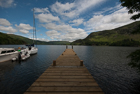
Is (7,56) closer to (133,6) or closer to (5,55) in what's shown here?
(5,55)

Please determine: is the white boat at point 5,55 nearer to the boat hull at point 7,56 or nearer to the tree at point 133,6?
the boat hull at point 7,56

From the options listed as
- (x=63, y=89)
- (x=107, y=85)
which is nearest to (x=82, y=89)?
(x=63, y=89)

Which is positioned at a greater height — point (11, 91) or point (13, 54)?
point (13, 54)

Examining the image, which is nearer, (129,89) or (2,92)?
(2,92)

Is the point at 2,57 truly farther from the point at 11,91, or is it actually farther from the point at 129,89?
the point at 129,89

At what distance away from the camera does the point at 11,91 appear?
8617 millimetres

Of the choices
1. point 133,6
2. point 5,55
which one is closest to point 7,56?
point 5,55

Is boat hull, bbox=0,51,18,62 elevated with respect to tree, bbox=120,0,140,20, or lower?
lower

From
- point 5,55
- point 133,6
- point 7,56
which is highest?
point 133,6

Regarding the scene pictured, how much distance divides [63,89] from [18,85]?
8.90m

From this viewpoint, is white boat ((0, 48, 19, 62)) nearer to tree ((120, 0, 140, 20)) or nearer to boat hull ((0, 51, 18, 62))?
boat hull ((0, 51, 18, 62))

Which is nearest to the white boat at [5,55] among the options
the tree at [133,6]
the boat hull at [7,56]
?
the boat hull at [7,56]

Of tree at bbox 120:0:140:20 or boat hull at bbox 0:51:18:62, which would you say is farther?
boat hull at bbox 0:51:18:62

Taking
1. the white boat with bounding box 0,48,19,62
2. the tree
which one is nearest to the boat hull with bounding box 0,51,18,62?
the white boat with bounding box 0,48,19,62
